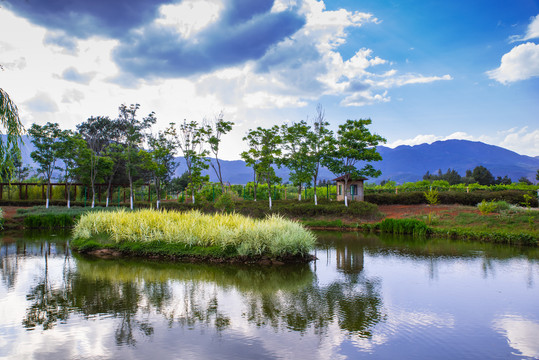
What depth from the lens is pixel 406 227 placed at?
17500mm

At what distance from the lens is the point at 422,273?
8742 millimetres

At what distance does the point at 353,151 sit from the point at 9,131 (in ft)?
65.5

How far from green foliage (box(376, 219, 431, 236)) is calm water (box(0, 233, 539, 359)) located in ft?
21.7

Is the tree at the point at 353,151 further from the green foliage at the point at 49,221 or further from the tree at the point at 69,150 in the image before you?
the tree at the point at 69,150

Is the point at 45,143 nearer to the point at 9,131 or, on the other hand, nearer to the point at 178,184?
the point at 178,184

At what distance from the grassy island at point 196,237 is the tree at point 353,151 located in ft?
46.4

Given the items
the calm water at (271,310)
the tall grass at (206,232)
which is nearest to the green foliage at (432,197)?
the calm water at (271,310)

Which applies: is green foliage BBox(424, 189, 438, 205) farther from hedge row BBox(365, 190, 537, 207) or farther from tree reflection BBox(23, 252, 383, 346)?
tree reflection BBox(23, 252, 383, 346)

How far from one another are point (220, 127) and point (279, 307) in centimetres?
2419

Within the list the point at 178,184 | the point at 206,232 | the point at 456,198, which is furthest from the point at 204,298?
the point at 178,184

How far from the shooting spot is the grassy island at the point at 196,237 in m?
9.82

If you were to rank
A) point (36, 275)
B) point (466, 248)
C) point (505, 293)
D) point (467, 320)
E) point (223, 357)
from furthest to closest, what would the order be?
point (466, 248)
point (36, 275)
point (505, 293)
point (467, 320)
point (223, 357)

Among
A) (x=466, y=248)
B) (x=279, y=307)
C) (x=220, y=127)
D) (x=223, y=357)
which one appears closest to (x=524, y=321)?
(x=279, y=307)

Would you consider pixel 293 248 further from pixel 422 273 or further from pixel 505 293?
pixel 505 293
